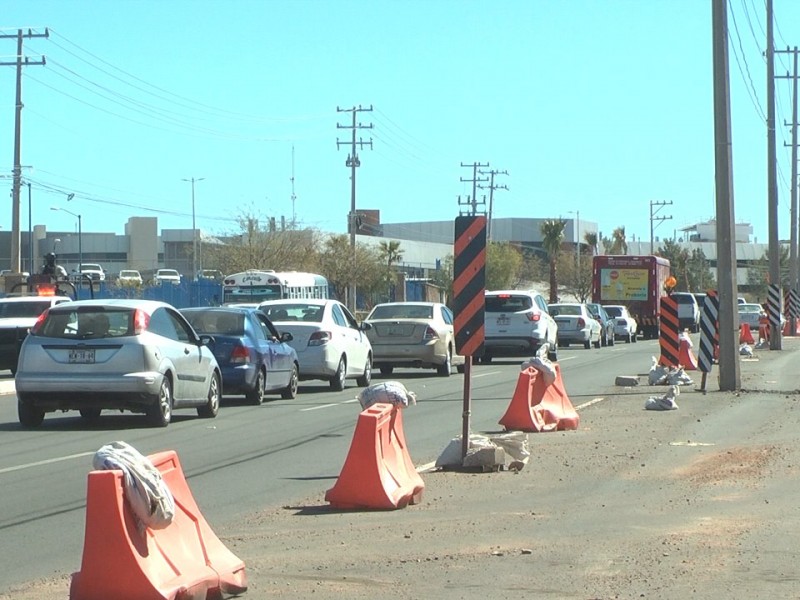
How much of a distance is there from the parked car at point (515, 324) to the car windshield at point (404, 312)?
4.36 meters

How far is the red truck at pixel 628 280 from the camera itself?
58.4 m

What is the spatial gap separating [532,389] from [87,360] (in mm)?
5490

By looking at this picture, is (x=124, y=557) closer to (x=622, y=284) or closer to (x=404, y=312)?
(x=404, y=312)

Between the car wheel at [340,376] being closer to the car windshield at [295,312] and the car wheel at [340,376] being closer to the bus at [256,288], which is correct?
the car windshield at [295,312]

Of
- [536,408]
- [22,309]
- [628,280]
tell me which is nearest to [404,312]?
[22,309]

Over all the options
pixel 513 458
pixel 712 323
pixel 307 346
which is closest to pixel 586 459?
pixel 513 458

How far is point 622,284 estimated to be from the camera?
59.0 metres

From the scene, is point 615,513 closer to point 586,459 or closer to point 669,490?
point 669,490

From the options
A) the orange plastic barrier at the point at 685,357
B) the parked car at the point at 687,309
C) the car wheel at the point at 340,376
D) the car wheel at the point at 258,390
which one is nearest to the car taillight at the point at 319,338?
the car wheel at the point at 340,376

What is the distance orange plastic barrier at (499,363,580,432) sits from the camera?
16.5 m

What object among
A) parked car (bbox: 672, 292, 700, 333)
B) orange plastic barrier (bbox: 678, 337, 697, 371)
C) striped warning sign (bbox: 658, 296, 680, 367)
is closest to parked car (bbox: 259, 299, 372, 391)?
striped warning sign (bbox: 658, 296, 680, 367)

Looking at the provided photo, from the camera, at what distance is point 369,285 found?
74.7 m

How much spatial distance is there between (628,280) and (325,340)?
37.0 metres

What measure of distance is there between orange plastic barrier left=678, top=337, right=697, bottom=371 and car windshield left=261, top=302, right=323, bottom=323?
861 cm
